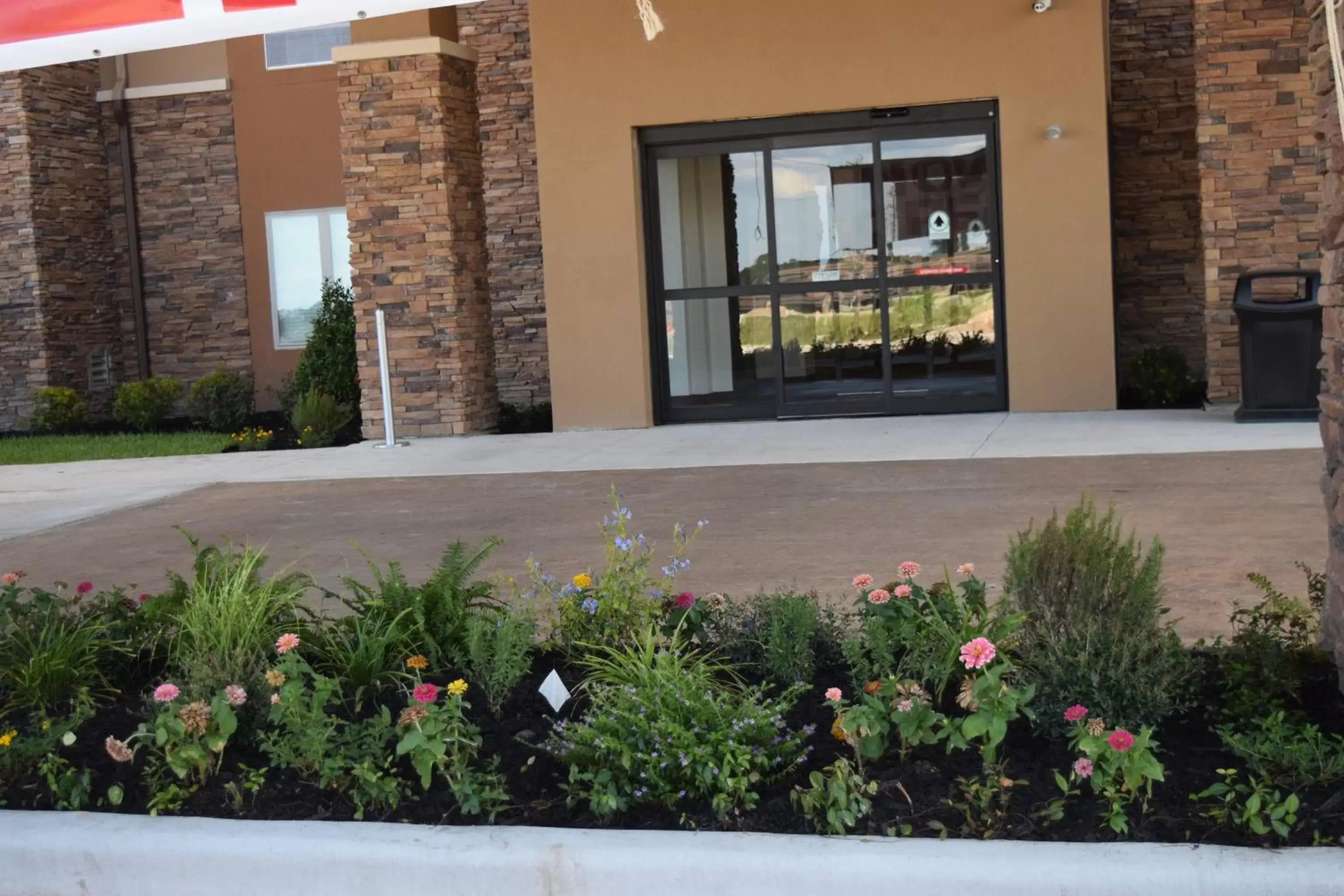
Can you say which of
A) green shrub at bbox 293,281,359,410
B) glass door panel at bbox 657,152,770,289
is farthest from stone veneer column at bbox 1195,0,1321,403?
green shrub at bbox 293,281,359,410

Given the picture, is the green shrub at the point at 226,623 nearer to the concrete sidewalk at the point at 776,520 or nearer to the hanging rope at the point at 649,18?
the concrete sidewalk at the point at 776,520

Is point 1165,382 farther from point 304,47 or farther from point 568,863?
point 304,47

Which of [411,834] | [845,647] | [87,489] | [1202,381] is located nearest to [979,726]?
[845,647]

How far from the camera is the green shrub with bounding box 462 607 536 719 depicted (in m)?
4.03

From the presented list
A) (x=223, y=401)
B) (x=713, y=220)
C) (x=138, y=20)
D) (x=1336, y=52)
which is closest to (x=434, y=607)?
(x=138, y=20)

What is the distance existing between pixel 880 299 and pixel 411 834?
1004 centimetres

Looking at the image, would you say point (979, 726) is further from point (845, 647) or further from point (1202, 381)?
point (1202, 381)

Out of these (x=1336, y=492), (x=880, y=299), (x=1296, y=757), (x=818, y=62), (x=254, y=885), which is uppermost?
(x=818, y=62)

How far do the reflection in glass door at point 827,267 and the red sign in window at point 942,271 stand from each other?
14 millimetres

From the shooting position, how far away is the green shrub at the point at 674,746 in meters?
3.37

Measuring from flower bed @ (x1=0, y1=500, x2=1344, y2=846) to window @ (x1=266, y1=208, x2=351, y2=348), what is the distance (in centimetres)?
1297

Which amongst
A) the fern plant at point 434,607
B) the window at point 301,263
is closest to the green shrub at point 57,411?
the window at point 301,263

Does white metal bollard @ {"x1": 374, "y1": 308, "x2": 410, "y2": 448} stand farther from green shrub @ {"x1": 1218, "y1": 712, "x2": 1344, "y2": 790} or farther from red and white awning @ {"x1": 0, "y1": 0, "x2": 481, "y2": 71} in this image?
green shrub @ {"x1": 1218, "y1": 712, "x2": 1344, "y2": 790}

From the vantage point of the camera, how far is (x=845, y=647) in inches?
152
